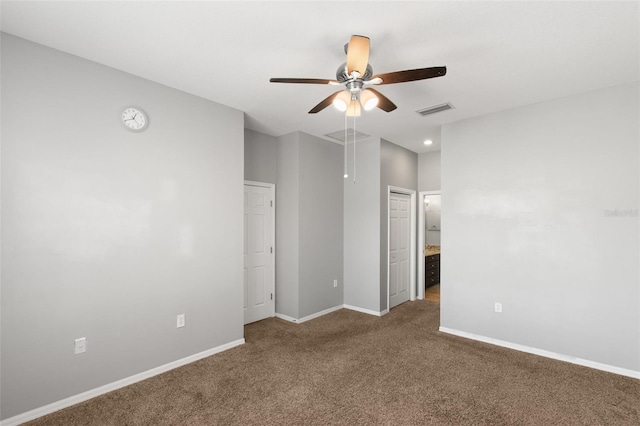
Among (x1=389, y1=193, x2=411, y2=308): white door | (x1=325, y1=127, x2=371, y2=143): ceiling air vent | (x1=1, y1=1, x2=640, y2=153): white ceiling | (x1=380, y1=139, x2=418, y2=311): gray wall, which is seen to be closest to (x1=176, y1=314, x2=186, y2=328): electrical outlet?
(x1=1, y1=1, x2=640, y2=153): white ceiling

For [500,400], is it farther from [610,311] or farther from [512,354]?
[610,311]

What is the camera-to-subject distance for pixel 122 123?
2740 millimetres

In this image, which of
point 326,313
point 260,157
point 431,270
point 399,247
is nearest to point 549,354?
point 399,247

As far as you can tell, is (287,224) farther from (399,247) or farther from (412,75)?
(412,75)

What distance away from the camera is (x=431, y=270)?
6.48 meters

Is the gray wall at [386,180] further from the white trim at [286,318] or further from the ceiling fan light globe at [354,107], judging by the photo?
the ceiling fan light globe at [354,107]

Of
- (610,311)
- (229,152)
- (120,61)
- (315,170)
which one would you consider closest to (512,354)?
(610,311)

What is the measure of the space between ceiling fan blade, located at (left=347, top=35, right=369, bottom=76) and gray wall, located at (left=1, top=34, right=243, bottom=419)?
77.0 inches

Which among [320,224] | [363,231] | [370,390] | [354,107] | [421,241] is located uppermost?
[354,107]

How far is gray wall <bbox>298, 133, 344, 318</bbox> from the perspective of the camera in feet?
15.0

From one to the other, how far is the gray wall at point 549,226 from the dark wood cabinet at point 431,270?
220 cm

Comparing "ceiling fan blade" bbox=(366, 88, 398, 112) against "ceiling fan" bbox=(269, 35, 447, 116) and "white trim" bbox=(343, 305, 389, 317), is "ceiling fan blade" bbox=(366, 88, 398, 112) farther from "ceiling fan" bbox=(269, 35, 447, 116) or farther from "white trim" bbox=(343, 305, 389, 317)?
"white trim" bbox=(343, 305, 389, 317)

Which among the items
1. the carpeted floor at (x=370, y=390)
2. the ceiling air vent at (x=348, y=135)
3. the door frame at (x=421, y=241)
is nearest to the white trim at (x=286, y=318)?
the carpeted floor at (x=370, y=390)

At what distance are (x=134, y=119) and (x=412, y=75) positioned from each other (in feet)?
7.76
